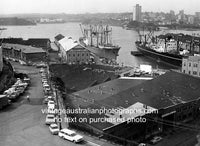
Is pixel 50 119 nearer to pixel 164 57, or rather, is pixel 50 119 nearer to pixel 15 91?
pixel 15 91

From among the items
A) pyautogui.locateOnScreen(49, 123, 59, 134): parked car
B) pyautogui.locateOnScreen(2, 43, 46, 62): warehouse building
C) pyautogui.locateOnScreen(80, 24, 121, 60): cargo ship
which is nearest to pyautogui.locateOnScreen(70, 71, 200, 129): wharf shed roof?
pyautogui.locateOnScreen(49, 123, 59, 134): parked car

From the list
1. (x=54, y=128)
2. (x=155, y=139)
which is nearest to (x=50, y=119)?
(x=54, y=128)

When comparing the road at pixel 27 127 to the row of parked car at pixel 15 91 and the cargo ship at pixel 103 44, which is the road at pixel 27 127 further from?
the cargo ship at pixel 103 44

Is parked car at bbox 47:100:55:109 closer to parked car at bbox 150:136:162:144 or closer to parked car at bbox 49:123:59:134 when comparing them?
parked car at bbox 49:123:59:134

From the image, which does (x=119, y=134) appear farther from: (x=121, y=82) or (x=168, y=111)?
(x=121, y=82)

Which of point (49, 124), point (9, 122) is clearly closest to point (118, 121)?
point (49, 124)

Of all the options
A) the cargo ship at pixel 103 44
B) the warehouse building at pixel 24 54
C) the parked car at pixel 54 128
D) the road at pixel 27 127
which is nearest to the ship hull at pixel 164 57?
the cargo ship at pixel 103 44
